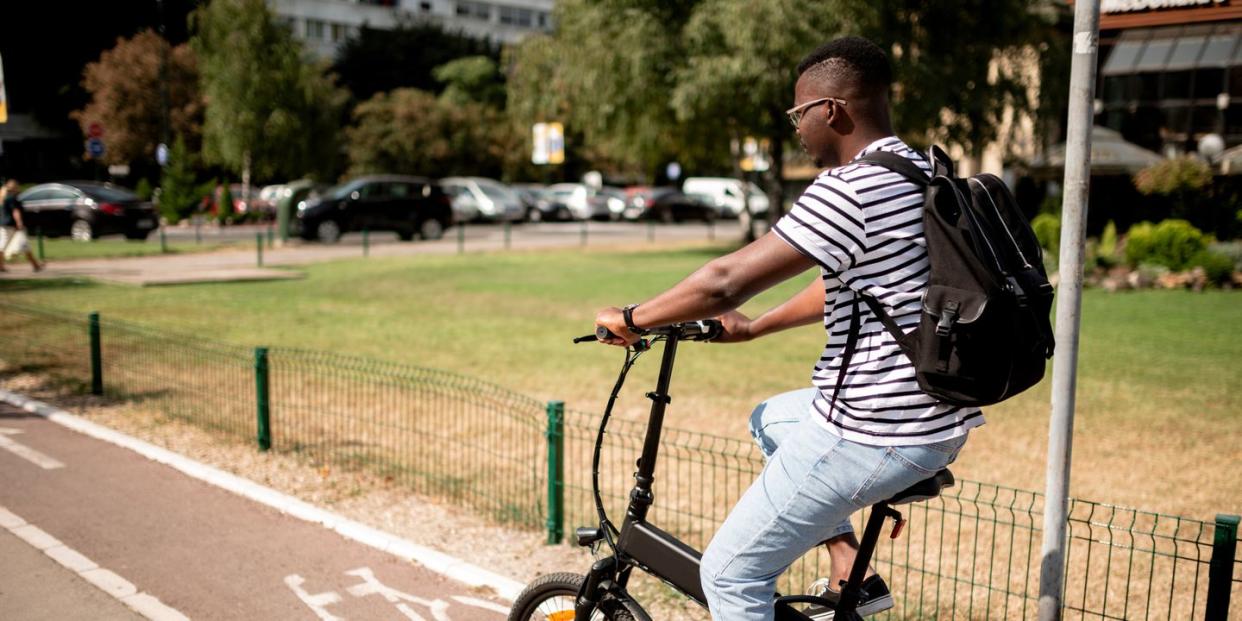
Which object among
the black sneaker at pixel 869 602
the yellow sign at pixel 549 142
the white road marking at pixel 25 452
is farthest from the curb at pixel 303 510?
the yellow sign at pixel 549 142

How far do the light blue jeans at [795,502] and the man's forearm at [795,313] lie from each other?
1.63 feet

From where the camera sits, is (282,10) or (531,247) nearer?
(531,247)

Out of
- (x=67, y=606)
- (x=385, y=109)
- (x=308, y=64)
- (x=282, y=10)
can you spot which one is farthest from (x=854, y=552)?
(x=282, y=10)

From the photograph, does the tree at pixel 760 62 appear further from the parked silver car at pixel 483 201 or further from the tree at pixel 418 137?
the tree at pixel 418 137

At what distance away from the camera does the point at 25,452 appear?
22.2ft

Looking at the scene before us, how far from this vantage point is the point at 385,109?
50000mm

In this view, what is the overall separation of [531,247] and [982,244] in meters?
26.7

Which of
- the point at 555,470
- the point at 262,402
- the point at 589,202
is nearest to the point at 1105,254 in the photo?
the point at 555,470

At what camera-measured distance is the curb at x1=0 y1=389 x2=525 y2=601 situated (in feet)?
15.6

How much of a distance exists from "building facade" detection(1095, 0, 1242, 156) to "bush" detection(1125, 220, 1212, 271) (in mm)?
8258

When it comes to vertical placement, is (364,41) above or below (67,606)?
above

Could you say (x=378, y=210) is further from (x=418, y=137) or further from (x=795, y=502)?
(x=795, y=502)

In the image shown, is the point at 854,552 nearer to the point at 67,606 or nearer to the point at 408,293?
the point at 67,606

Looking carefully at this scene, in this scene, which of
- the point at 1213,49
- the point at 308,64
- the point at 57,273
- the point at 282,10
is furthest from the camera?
the point at 282,10
